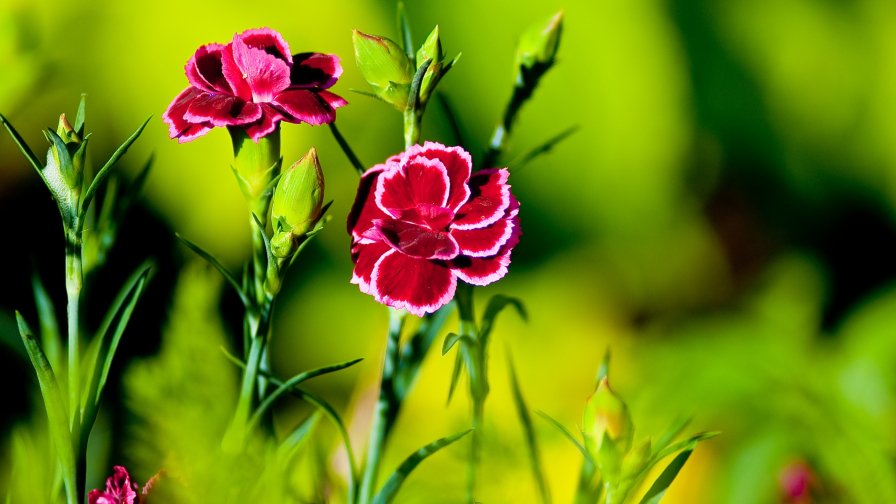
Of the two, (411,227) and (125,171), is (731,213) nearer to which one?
(125,171)

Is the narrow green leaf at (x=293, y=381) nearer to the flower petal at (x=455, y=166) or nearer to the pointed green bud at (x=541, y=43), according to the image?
the flower petal at (x=455, y=166)

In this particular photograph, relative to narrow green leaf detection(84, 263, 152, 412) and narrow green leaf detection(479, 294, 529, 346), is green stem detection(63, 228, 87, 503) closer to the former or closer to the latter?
narrow green leaf detection(84, 263, 152, 412)

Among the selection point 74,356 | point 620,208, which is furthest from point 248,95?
point 620,208

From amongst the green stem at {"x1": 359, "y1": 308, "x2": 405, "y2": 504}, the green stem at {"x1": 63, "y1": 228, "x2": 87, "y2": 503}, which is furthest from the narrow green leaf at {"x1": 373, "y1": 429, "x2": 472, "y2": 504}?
the green stem at {"x1": 63, "y1": 228, "x2": 87, "y2": 503}

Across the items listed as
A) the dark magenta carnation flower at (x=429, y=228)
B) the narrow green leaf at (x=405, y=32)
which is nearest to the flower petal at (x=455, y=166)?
the dark magenta carnation flower at (x=429, y=228)

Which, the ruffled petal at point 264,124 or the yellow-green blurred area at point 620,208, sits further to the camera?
the yellow-green blurred area at point 620,208

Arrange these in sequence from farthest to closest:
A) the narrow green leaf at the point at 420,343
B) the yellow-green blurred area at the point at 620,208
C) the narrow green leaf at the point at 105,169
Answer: the yellow-green blurred area at the point at 620,208, the narrow green leaf at the point at 420,343, the narrow green leaf at the point at 105,169

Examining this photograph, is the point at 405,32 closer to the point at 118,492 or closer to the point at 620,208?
the point at 118,492

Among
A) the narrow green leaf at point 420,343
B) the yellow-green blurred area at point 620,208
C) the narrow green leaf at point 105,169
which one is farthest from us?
the yellow-green blurred area at point 620,208
